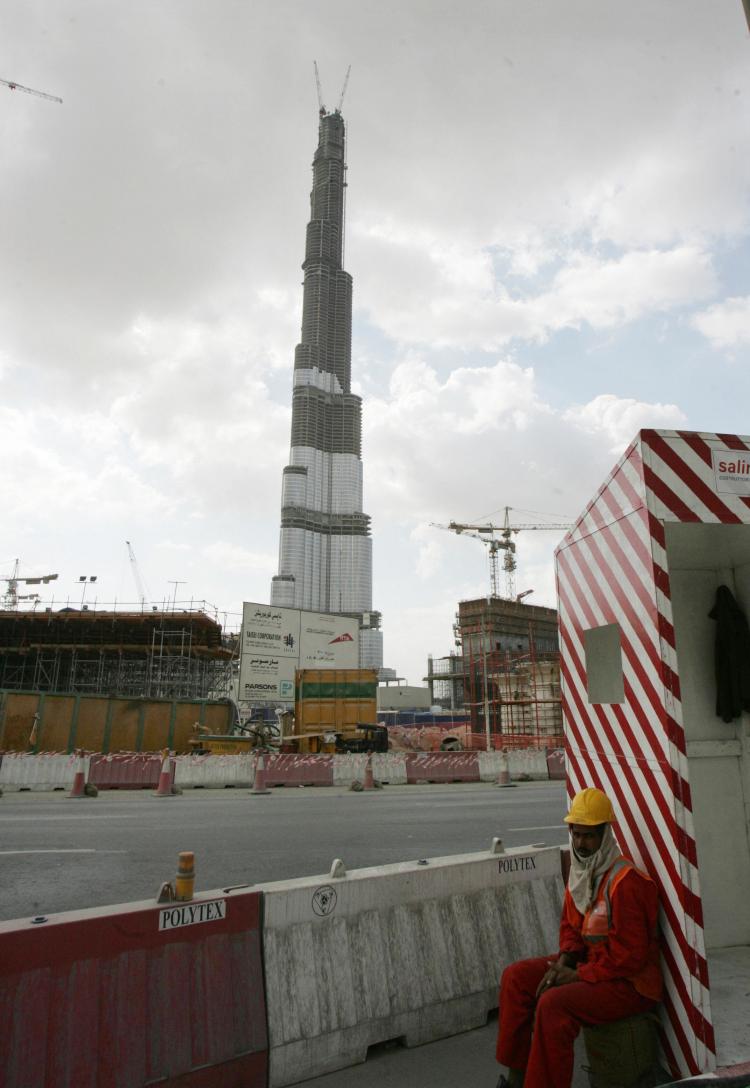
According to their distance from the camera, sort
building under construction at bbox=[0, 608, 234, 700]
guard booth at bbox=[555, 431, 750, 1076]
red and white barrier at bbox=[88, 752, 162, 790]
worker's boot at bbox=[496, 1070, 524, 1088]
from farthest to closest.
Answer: building under construction at bbox=[0, 608, 234, 700], red and white barrier at bbox=[88, 752, 162, 790], guard booth at bbox=[555, 431, 750, 1076], worker's boot at bbox=[496, 1070, 524, 1088]

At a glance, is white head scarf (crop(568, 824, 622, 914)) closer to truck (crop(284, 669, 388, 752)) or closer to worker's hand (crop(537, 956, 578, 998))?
worker's hand (crop(537, 956, 578, 998))

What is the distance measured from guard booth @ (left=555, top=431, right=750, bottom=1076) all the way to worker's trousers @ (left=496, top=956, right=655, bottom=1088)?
0.33 meters

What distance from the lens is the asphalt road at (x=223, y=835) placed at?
7441mm

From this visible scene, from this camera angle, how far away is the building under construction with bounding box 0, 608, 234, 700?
45875 millimetres

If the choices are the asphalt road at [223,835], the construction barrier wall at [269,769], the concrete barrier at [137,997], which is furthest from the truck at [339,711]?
the concrete barrier at [137,997]

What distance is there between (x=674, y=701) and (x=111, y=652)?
50.5 metres

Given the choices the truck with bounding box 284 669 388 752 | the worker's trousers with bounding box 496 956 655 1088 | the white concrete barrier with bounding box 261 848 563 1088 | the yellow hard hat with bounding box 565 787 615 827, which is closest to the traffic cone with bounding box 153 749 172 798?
the truck with bounding box 284 669 388 752

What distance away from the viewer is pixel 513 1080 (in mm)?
3199

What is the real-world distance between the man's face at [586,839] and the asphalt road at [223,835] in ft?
15.6

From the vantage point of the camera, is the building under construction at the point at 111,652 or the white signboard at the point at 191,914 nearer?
the white signboard at the point at 191,914

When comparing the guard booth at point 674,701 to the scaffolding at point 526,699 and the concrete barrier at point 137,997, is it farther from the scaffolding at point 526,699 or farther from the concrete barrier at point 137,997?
the scaffolding at point 526,699

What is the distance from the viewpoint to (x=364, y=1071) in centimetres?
359

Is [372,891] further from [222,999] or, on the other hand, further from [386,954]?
[222,999]

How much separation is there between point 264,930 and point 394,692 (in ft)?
366
